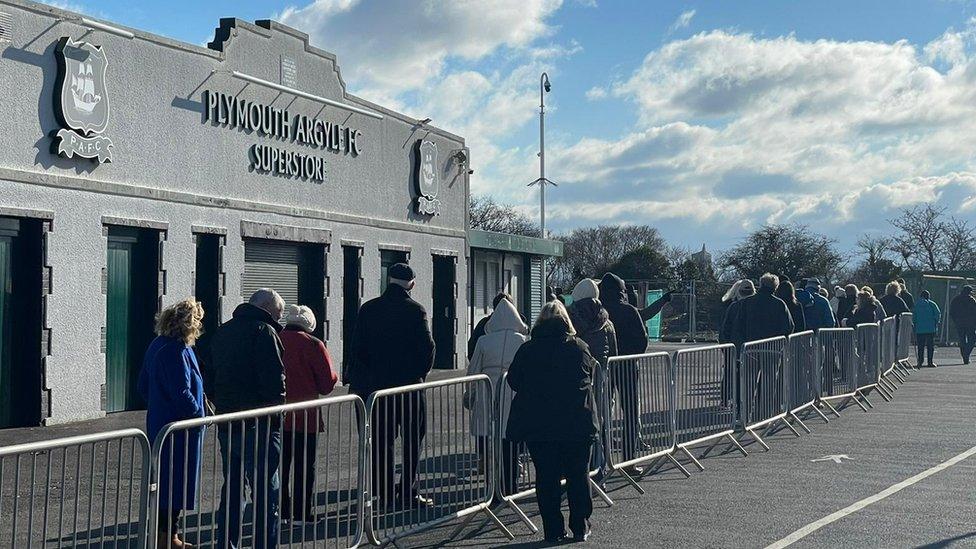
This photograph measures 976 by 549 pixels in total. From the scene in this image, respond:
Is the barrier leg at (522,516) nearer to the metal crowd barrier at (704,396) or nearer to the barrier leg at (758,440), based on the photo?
the metal crowd barrier at (704,396)

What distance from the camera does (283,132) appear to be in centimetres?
1994

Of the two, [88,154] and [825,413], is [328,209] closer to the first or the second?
[88,154]

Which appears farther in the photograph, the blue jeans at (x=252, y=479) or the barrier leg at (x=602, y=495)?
the barrier leg at (x=602, y=495)

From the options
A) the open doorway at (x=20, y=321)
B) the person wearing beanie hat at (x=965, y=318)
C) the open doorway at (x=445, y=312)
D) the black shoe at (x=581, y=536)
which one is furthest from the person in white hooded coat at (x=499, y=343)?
the person wearing beanie hat at (x=965, y=318)

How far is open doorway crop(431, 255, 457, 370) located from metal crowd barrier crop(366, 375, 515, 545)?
55.2ft

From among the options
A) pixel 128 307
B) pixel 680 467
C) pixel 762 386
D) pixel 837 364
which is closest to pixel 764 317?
pixel 762 386

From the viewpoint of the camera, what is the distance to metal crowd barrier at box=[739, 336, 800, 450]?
42.6 feet

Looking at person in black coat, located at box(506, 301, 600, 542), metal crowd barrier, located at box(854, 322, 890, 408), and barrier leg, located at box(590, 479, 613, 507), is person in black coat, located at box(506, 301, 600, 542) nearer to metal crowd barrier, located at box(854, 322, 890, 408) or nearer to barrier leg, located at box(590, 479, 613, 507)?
barrier leg, located at box(590, 479, 613, 507)

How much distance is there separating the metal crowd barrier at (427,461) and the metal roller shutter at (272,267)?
10647mm

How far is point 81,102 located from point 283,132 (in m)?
5.18

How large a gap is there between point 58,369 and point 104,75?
3.90 metres

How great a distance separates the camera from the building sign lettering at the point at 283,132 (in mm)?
18344

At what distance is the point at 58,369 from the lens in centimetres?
1459

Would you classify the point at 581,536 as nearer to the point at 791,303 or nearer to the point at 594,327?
the point at 594,327
